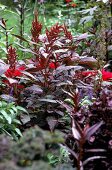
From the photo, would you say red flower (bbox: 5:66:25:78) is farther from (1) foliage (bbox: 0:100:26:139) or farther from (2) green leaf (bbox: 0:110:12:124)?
(2) green leaf (bbox: 0:110:12:124)

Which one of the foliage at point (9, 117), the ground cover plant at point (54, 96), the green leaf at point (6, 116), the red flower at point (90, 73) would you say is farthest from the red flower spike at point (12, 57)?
the red flower at point (90, 73)

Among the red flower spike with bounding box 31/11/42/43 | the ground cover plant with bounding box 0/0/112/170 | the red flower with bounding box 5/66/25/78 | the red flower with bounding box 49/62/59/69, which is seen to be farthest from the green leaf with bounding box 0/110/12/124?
the red flower spike with bounding box 31/11/42/43

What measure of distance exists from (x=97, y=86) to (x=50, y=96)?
0.34m

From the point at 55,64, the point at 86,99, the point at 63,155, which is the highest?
the point at 55,64

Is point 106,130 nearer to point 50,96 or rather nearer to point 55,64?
point 50,96

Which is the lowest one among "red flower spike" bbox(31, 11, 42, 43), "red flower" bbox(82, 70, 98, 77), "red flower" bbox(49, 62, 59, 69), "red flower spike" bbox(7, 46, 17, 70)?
"red flower" bbox(82, 70, 98, 77)

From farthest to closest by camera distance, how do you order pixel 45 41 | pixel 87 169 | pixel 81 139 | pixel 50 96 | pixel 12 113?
pixel 45 41 < pixel 50 96 < pixel 12 113 < pixel 87 169 < pixel 81 139

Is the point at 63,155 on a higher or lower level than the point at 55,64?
lower

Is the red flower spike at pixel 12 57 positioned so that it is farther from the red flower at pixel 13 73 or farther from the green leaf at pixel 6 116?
the green leaf at pixel 6 116

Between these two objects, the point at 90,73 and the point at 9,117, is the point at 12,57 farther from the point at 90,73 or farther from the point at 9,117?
the point at 90,73

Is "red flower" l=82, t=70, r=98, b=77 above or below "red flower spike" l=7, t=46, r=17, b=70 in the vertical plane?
below

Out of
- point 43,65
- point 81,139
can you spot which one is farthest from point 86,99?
point 81,139

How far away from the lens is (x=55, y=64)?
321 cm

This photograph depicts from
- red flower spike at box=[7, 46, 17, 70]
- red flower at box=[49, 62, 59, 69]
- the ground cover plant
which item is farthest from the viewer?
red flower at box=[49, 62, 59, 69]
